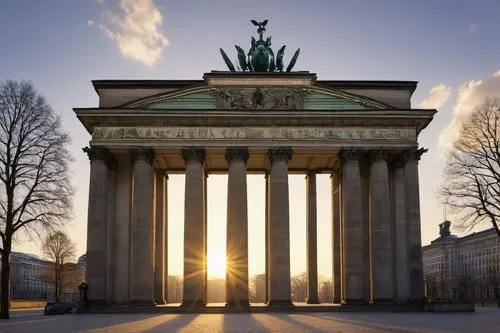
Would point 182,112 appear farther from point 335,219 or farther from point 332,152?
point 335,219

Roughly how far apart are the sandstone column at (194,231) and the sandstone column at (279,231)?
20.1ft

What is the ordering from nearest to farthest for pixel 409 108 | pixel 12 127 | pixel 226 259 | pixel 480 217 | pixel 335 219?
pixel 12 127
pixel 480 217
pixel 226 259
pixel 409 108
pixel 335 219

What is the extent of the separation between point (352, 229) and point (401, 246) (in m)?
5.33

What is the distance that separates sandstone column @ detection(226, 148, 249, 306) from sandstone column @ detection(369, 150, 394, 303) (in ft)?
37.7

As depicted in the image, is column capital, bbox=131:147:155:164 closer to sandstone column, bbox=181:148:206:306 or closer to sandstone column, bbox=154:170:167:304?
sandstone column, bbox=181:148:206:306

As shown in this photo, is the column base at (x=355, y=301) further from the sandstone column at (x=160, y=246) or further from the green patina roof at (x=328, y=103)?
the sandstone column at (x=160, y=246)

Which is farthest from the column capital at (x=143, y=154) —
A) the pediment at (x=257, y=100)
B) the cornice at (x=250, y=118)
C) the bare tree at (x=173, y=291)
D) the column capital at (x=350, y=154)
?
the bare tree at (x=173, y=291)

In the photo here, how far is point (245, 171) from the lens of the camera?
186ft

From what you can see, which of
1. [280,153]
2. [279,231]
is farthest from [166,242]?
[280,153]

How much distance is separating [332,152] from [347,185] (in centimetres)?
362

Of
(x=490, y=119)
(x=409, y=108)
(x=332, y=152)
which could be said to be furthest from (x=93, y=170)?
(x=490, y=119)

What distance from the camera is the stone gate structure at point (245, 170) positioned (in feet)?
181

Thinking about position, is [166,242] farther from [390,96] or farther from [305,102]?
[390,96]

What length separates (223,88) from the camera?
191 ft
